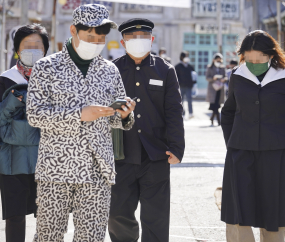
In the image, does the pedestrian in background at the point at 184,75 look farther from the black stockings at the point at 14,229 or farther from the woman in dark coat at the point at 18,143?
the black stockings at the point at 14,229

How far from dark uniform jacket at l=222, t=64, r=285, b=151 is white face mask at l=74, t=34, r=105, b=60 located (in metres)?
1.47

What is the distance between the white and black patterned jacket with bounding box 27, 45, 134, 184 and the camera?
136 inches

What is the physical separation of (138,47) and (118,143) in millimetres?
844

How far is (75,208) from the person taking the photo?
3.61 metres

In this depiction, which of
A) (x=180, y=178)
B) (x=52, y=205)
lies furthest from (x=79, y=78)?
(x=180, y=178)

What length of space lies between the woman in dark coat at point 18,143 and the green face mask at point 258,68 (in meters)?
1.67

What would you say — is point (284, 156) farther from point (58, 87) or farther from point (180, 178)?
point (180, 178)

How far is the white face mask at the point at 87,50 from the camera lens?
3564 millimetres

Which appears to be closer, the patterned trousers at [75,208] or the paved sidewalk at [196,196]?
the patterned trousers at [75,208]

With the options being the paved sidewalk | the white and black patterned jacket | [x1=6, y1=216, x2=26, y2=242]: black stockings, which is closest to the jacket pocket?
the white and black patterned jacket

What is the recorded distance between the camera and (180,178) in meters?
8.76

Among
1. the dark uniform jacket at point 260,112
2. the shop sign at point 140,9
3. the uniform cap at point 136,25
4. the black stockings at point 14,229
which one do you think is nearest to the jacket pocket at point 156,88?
the uniform cap at point 136,25

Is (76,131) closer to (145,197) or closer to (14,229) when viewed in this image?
(145,197)

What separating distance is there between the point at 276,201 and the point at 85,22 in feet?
6.75
